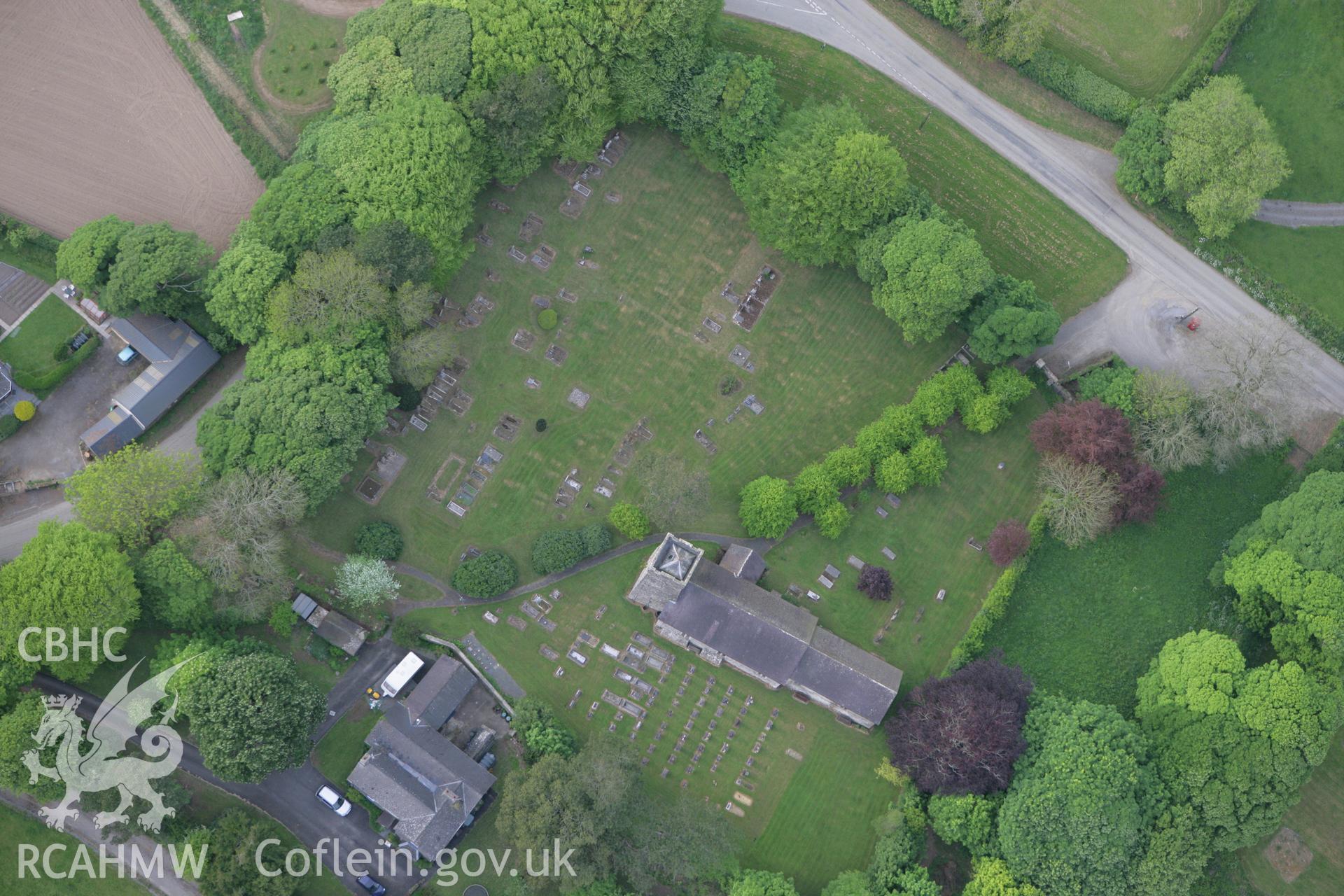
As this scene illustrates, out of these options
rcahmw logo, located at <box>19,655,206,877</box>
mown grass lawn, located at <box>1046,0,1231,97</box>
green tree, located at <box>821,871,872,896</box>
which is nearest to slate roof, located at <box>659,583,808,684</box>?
green tree, located at <box>821,871,872,896</box>

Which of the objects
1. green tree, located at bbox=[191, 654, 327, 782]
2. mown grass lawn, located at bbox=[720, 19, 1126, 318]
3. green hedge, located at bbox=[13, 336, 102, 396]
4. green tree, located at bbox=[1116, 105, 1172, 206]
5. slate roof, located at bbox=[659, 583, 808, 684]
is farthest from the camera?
mown grass lawn, located at bbox=[720, 19, 1126, 318]

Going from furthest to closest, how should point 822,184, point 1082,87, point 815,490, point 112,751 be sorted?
1. point 1082,87
2. point 815,490
3. point 822,184
4. point 112,751

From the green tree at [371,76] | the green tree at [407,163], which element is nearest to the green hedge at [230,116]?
the green tree at [407,163]

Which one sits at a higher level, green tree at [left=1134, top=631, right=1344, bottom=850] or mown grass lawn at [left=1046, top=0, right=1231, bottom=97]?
mown grass lawn at [left=1046, top=0, right=1231, bottom=97]

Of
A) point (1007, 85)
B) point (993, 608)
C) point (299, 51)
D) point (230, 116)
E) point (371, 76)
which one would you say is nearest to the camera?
point (371, 76)

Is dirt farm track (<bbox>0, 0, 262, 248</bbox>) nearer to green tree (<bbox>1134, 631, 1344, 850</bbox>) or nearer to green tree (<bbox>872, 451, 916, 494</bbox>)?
green tree (<bbox>872, 451, 916, 494</bbox>)

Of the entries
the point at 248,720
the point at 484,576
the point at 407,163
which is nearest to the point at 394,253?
the point at 407,163

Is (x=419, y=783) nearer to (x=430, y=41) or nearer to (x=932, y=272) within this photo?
(x=932, y=272)
